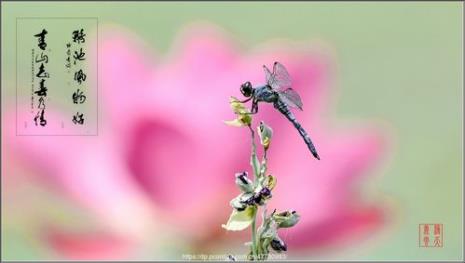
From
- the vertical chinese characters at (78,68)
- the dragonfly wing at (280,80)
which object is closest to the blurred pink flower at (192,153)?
the vertical chinese characters at (78,68)

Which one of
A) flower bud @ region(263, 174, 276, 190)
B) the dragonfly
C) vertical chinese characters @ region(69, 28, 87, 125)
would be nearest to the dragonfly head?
the dragonfly

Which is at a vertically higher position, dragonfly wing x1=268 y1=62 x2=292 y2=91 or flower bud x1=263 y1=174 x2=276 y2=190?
dragonfly wing x1=268 y1=62 x2=292 y2=91

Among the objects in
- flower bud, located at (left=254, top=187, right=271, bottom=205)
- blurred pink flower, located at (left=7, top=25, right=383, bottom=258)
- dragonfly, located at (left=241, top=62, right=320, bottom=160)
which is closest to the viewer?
flower bud, located at (left=254, top=187, right=271, bottom=205)

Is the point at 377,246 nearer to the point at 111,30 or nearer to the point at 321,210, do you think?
the point at 321,210

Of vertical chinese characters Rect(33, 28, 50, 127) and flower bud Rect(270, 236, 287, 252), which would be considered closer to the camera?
flower bud Rect(270, 236, 287, 252)

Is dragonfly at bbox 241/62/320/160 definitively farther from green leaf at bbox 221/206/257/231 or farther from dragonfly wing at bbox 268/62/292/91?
green leaf at bbox 221/206/257/231

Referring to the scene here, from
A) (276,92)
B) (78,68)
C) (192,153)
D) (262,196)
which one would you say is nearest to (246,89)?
(276,92)
